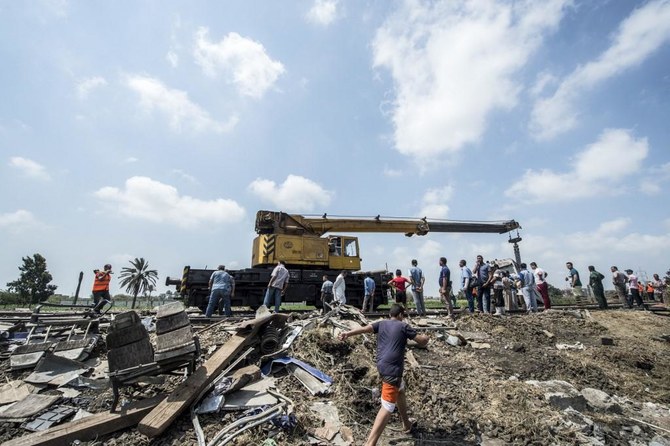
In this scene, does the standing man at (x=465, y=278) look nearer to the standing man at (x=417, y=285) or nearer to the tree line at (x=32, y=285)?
the standing man at (x=417, y=285)

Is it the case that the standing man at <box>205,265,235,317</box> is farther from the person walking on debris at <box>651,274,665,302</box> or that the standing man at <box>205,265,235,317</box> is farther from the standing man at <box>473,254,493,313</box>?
the person walking on debris at <box>651,274,665,302</box>

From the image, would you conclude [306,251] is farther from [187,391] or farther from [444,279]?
[187,391]

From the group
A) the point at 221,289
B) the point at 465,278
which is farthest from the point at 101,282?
the point at 465,278

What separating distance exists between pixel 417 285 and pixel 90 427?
8434 millimetres

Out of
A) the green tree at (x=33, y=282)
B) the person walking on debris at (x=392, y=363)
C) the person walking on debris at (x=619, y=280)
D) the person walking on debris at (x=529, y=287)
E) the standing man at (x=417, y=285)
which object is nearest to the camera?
the person walking on debris at (x=392, y=363)

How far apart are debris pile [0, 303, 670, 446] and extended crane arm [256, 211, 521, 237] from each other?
7435mm

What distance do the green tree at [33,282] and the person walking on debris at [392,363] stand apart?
45468 millimetres

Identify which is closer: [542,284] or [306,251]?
[542,284]

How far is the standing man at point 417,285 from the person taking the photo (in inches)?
394

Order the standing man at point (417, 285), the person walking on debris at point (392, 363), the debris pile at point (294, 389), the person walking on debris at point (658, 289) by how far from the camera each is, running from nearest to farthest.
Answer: the person walking on debris at point (392, 363), the debris pile at point (294, 389), the standing man at point (417, 285), the person walking on debris at point (658, 289)

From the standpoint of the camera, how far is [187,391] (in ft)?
12.9

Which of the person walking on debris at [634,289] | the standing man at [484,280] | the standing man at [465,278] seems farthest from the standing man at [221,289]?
the person walking on debris at [634,289]

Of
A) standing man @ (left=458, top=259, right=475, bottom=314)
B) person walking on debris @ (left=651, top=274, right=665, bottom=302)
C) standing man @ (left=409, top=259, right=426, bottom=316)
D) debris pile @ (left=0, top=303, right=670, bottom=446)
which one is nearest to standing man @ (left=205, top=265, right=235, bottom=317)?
debris pile @ (left=0, top=303, right=670, bottom=446)

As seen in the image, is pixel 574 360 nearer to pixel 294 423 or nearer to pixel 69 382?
pixel 294 423
